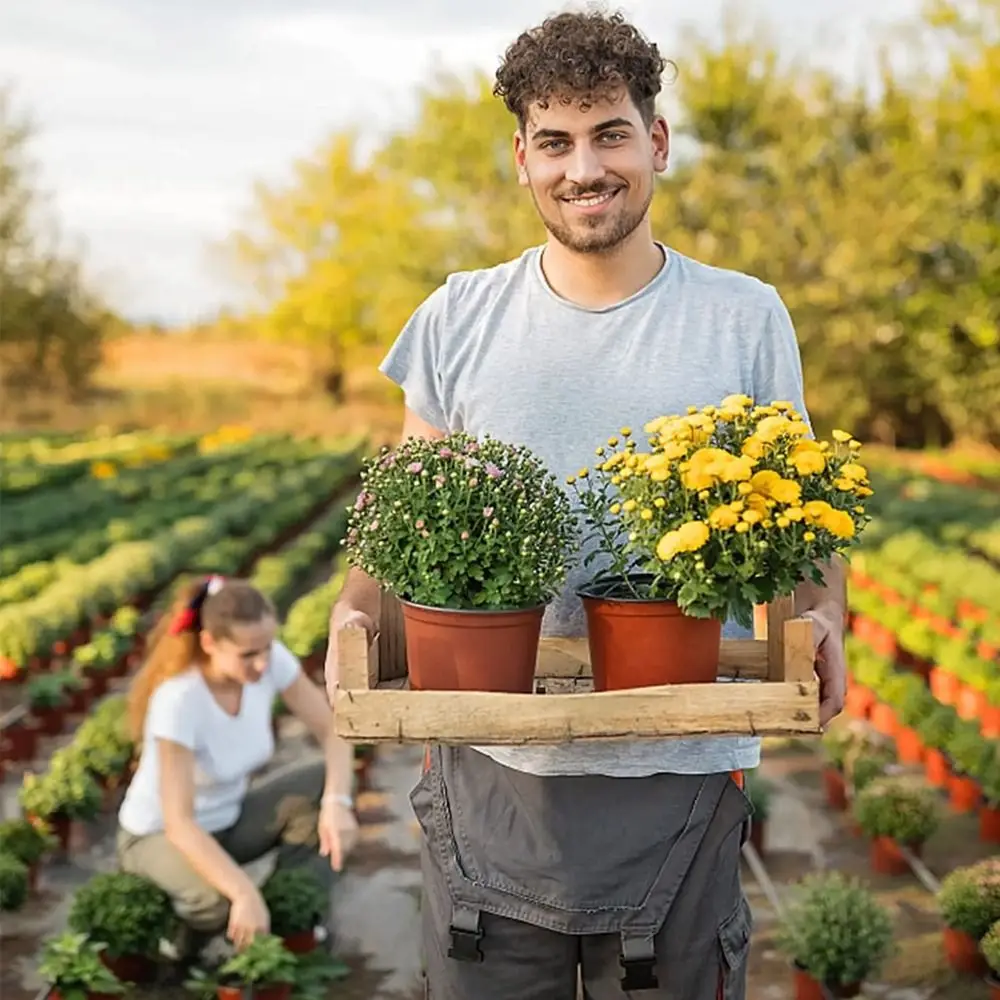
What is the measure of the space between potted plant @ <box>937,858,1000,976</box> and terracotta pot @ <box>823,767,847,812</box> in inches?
57.0

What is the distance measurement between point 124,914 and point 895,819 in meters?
2.52

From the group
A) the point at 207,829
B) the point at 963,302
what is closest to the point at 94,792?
the point at 207,829

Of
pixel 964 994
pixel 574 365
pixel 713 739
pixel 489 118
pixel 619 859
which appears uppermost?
pixel 489 118

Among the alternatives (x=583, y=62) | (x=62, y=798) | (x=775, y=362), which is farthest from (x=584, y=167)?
(x=62, y=798)

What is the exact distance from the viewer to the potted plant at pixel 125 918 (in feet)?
11.4

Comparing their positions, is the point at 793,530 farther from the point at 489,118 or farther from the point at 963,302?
the point at 489,118

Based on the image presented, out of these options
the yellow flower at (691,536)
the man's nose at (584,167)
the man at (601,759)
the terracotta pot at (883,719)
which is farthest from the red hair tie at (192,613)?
the terracotta pot at (883,719)

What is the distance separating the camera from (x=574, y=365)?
1.96 m

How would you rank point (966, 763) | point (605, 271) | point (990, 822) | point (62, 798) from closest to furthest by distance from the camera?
point (605, 271) → point (62, 798) → point (990, 822) → point (966, 763)

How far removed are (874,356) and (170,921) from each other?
66.2ft

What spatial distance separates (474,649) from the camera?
1.74 m

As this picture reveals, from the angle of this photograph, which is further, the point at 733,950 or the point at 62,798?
the point at 62,798

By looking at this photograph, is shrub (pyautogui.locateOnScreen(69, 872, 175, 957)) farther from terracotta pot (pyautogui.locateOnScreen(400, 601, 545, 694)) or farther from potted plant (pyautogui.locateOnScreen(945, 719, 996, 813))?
potted plant (pyautogui.locateOnScreen(945, 719, 996, 813))

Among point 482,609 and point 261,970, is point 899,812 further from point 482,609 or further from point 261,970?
point 482,609
